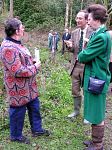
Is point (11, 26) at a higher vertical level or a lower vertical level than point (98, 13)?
lower

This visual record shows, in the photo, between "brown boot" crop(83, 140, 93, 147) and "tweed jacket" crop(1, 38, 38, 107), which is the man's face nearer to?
"tweed jacket" crop(1, 38, 38, 107)

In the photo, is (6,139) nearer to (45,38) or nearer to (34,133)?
(34,133)

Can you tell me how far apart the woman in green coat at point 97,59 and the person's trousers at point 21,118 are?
914 millimetres

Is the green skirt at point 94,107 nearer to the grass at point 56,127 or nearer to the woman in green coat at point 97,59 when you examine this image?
the woman in green coat at point 97,59

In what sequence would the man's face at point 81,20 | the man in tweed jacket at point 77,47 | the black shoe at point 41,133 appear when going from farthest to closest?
1. the man in tweed jacket at point 77,47
2. the man's face at point 81,20
3. the black shoe at point 41,133

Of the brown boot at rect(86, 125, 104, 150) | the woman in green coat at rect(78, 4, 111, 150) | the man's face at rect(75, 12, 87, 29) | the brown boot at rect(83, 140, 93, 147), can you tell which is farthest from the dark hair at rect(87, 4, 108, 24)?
the brown boot at rect(83, 140, 93, 147)

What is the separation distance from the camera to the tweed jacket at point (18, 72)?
4672 mm

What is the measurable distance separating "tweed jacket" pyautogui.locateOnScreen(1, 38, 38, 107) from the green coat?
0.81 meters

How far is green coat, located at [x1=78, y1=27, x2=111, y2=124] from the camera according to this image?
4.45 m

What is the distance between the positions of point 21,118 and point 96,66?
1454 mm

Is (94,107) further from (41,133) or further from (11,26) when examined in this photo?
(11,26)

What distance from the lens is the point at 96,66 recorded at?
14.9ft

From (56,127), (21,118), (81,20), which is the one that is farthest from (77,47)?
(21,118)

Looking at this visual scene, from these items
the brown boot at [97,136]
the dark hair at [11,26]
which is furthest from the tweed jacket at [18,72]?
the brown boot at [97,136]
